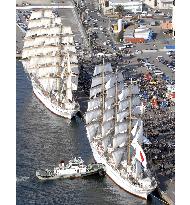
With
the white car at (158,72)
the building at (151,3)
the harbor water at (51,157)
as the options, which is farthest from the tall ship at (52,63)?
the building at (151,3)

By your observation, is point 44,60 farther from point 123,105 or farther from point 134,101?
point 134,101

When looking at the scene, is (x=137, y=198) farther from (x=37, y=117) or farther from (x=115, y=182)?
(x=37, y=117)

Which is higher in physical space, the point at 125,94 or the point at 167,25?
the point at 167,25

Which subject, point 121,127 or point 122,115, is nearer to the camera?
point 121,127

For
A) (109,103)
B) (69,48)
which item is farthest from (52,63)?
(109,103)

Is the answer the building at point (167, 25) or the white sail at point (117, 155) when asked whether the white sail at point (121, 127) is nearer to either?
the white sail at point (117, 155)

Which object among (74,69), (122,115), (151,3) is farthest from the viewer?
(151,3)

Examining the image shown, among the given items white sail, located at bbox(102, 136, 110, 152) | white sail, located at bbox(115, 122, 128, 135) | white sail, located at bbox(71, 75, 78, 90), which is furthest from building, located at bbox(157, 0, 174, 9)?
white sail, located at bbox(115, 122, 128, 135)
